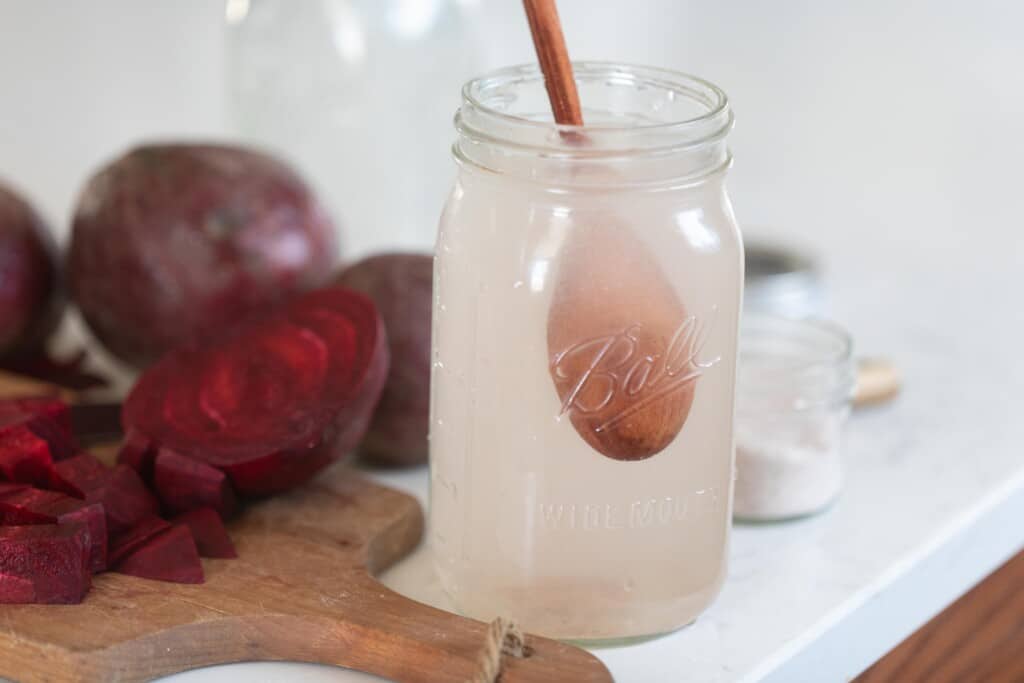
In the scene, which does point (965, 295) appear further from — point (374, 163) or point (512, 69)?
point (512, 69)

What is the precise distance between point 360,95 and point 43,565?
31.9 inches

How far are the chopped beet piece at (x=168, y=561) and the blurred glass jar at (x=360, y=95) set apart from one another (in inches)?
26.1

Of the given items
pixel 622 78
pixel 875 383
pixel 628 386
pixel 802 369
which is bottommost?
pixel 875 383

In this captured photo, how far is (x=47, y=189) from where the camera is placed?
1.62 meters

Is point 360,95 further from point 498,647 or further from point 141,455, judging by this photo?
point 498,647

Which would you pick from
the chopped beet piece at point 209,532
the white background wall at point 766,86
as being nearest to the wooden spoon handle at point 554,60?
the chopped beet piece at point 209,532

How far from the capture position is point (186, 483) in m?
0.88

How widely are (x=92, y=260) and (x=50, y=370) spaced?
142mm

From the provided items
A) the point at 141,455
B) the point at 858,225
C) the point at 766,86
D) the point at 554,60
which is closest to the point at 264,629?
the point at 141,455

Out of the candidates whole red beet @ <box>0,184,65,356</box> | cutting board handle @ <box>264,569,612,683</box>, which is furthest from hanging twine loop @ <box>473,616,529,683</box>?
whole red beet @ <box>0,184,65,356</box>

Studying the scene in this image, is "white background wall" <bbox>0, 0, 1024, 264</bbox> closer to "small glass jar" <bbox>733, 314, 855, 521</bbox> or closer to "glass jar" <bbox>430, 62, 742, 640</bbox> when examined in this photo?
"small glass jar" <bbox>733, 314, 855, 521</bbox>

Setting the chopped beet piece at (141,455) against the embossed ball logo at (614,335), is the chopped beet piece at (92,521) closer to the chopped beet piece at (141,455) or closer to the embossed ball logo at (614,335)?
the chopped beet piece at (141,455)

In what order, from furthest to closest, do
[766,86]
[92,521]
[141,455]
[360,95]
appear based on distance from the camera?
[766,86]
[360,95]
[141,455]
[92,521]

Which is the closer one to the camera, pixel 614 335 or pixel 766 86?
pixel 614 335
